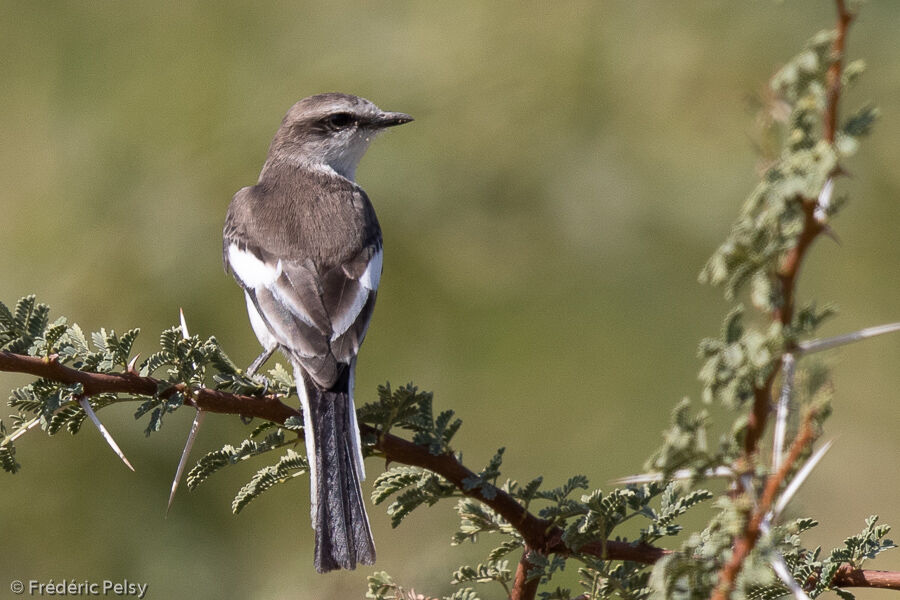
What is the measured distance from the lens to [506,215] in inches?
196

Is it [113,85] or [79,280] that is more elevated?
[113,85]

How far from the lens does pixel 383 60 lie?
531 cm

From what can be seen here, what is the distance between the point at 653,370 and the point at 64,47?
344 cm

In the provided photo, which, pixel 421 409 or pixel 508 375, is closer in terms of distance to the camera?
pixel 421 409

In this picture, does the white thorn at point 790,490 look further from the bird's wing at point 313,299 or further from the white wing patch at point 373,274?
the white wing patch at point 373,274

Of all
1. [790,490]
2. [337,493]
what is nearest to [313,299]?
[337,493]

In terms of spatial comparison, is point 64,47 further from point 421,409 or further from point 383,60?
point 421,409

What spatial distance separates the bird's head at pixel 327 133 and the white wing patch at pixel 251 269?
3.89ft

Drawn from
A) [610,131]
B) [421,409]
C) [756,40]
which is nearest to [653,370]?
[610,131]

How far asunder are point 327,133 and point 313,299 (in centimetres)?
187

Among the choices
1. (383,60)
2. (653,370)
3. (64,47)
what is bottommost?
(653,370)

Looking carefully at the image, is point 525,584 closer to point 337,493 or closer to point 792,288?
point 337,493

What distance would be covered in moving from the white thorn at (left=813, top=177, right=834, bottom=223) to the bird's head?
4243 millimetres

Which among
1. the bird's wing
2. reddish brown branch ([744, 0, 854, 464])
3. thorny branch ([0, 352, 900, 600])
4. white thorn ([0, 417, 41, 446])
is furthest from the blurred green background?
reddish brown branch ([744, 0, 854, 464])
